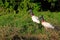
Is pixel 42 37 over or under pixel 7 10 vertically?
over

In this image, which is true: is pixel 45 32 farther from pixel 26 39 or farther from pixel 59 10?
pixel 59 10

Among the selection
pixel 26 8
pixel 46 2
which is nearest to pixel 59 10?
pixel 46 2

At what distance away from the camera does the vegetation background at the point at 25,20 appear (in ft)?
31.1

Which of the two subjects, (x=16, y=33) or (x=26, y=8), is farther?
(x=26, y=8)

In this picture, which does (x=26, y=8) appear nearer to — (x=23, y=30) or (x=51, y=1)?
(x=51, y=1)

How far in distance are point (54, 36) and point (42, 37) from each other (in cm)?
41

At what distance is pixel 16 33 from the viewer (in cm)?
940

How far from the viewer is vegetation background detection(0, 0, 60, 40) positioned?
9.47m

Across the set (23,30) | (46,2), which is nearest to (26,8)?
(46,2)

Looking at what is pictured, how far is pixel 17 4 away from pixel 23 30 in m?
5.59

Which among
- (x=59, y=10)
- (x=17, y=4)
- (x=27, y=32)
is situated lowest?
(x=59, y=10)

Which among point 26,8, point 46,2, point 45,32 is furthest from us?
point 46,2

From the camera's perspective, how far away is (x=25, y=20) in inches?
492

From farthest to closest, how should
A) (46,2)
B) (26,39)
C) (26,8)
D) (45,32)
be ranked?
(46,2) → (26,8) → (45,32) → (26,39)
